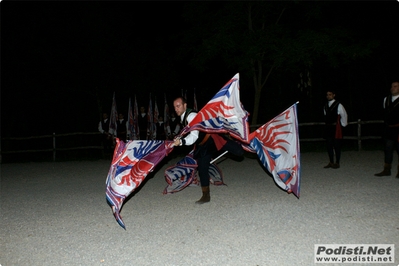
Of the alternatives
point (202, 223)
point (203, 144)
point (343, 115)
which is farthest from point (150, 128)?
point (202, 223)

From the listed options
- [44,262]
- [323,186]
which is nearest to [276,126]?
[323,186]

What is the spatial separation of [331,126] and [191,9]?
35.7ft

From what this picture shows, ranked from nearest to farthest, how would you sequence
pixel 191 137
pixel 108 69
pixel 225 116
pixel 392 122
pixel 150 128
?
pixel 191 137
pixel 225 116
pixel 392 122
pixel 150 128
pixel 108 69

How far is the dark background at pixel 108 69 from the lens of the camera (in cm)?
1962

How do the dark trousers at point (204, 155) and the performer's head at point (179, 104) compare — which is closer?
the performer's head at point (179, 104)

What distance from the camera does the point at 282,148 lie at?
6.24 meters

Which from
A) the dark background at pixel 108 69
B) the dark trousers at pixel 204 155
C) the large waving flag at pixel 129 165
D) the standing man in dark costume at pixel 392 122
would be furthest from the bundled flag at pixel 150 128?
the standing man in dark costume at pixel 392 122

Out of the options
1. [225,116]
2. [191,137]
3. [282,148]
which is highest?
[225,116]

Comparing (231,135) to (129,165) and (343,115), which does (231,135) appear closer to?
(129,165)

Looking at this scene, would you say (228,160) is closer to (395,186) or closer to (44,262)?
(395,186)

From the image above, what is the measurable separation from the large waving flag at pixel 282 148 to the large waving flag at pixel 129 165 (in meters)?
1.78

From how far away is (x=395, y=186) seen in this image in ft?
21.7

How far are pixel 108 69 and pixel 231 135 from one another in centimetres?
1843

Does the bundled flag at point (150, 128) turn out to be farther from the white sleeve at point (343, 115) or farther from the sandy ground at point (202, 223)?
the white sleeve at point (343, 115)
